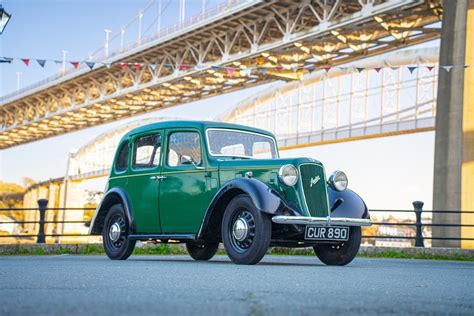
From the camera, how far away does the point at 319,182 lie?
907 cm

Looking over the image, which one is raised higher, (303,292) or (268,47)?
(268,47)

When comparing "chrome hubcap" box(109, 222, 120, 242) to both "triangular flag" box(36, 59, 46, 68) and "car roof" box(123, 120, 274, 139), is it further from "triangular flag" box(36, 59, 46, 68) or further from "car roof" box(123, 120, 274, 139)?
"triangular flag" box(36, 59, 46, 68)

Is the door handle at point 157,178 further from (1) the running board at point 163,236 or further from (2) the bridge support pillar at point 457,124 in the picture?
(2) the bridge support pillar at point 457,124

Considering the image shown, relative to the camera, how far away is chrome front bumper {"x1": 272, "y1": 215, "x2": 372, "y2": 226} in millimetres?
8492

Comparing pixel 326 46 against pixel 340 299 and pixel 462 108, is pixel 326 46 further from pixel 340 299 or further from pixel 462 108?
pixel 340 299

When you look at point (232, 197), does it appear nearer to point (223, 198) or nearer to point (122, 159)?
point (223, 198)

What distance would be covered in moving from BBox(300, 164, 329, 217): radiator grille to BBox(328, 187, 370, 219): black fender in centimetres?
27

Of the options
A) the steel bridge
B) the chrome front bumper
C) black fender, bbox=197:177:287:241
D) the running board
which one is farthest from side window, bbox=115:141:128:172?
the steel bridge

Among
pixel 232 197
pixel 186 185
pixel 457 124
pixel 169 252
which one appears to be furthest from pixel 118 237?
pixel 457 124

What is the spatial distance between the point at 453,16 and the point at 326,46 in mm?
13959

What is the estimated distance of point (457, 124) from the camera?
65.5ft

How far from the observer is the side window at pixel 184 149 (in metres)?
9.84

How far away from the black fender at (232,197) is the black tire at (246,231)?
0.34ft

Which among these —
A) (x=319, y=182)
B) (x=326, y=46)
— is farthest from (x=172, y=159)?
(x=326, y=46)
